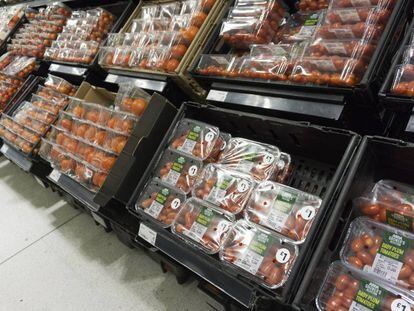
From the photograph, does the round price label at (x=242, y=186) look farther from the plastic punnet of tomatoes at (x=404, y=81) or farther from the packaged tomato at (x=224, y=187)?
the plastic punnet of tomatoes at (x=404, y=81)

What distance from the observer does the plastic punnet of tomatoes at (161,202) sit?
4.47 feet

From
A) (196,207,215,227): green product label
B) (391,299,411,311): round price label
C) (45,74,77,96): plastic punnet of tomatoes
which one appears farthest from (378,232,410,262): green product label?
(45,74,77,96): plastic punnet of tomatoes

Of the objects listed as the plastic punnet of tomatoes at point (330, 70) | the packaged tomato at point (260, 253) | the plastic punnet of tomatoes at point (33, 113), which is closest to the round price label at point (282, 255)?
the packaged tomato at point (260, 253)

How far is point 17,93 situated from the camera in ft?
9.84

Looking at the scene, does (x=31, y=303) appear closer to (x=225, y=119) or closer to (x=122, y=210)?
(x=122, y=210)

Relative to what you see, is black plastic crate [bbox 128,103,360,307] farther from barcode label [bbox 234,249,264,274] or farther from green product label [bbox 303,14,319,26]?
green product label [bbox 303,14,319,26]

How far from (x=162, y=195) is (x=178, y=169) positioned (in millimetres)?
129

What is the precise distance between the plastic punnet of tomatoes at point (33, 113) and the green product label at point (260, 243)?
6.45 ft

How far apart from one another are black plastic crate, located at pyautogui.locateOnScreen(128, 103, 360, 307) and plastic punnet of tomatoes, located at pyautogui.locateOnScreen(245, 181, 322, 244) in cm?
10

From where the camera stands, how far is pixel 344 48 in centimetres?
123

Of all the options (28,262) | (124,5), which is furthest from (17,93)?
(28,262)

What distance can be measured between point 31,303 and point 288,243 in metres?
1.71

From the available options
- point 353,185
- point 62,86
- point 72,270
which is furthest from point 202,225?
point 62,86

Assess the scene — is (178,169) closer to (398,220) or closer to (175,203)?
(175,203)
